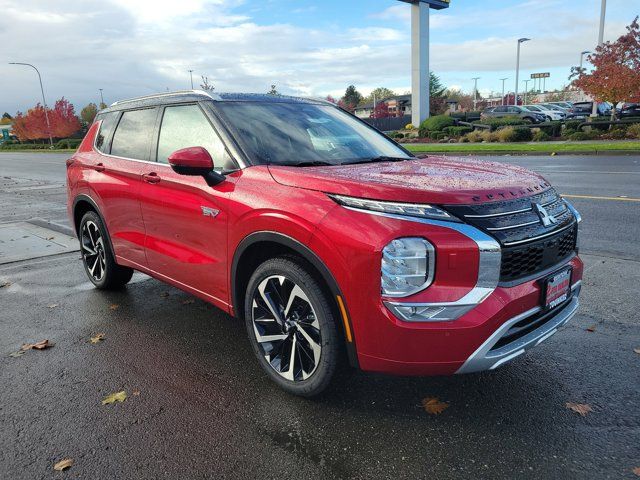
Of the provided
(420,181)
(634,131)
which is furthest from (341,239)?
(634,131)

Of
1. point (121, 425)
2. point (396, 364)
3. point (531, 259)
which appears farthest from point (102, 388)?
point (531, 259)

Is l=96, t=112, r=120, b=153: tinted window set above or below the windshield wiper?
above

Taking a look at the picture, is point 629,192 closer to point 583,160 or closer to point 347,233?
point 583,160

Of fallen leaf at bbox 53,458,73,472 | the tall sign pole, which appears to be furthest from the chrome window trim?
the tall sign pole

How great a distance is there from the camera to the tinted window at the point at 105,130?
4928 millimetres

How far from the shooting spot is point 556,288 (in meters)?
2.85

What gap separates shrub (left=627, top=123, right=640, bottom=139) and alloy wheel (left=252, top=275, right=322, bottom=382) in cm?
2458

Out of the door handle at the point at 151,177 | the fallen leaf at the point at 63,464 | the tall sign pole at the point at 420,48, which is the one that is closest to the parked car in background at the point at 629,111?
the tall sign pole at the point at 420,48

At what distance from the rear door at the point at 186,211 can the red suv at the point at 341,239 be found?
1cm

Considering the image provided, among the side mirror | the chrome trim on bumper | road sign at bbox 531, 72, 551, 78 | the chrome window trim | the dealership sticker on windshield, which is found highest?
road sign at bbox 531, 72, 551, 78

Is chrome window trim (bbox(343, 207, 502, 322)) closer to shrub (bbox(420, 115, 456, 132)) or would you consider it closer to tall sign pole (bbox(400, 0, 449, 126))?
shrub (bbox(420, 115, 456, 132))

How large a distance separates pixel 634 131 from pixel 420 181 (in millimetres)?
24742

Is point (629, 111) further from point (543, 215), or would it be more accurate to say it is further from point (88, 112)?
point (88, 112)

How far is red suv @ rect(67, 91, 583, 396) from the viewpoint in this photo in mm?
2488
